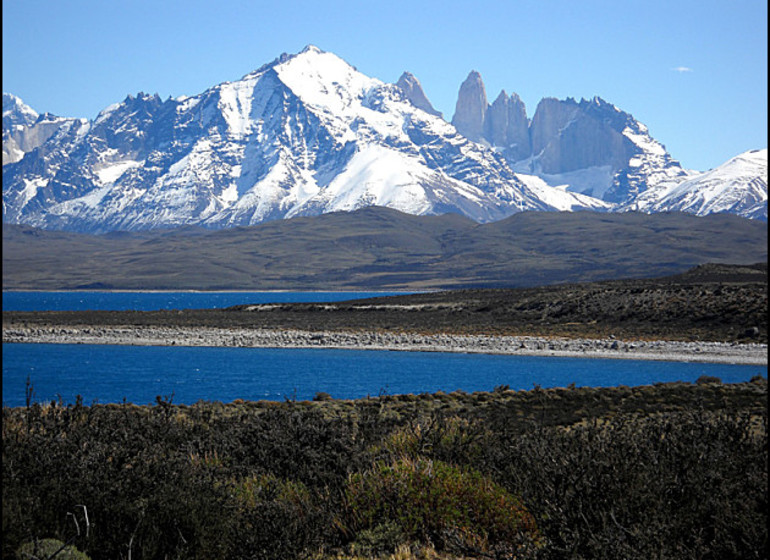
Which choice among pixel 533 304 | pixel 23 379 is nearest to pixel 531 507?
pixel 23 379

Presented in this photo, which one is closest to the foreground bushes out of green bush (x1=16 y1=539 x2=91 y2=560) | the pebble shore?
green bush (x1=16 y1=539 x2=91 y2=560)

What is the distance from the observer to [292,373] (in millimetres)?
46031

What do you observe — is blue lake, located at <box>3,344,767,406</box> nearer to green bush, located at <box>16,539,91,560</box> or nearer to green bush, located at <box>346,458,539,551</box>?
green bush, located at <box>346,458,539,551</box>

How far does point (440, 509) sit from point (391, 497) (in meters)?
0.57

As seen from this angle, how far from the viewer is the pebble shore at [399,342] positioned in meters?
49.5

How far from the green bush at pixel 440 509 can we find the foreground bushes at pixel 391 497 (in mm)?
18

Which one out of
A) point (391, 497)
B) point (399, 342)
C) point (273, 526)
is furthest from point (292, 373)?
point (273, 526)

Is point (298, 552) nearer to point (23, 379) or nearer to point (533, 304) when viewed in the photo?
point (23, 379)

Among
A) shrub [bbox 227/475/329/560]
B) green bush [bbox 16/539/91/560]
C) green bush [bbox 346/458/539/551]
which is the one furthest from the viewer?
green bush [bbox 346/458/539/551]

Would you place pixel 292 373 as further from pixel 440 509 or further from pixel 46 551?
pixel 46 551

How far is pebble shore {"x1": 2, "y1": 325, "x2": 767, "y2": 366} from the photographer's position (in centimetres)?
4953

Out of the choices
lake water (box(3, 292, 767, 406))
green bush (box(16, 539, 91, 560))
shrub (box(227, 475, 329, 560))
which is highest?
green bush (box(16, 539, 91, 560))

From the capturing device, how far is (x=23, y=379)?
4266 cm

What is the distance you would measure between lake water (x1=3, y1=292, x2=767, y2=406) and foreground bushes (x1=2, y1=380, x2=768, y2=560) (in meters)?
23.8
